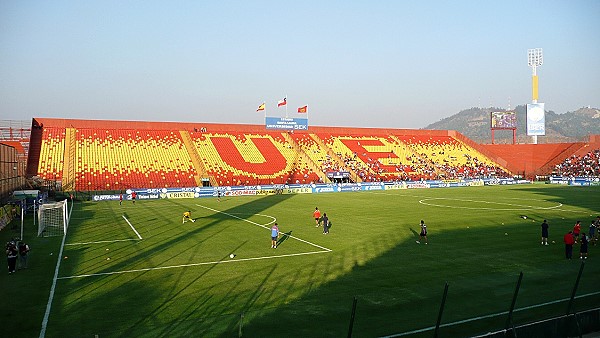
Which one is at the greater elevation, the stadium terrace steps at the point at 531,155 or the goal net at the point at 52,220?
the stadium terrace steps at the point at 531,155

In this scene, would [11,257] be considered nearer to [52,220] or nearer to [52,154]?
[52,220]

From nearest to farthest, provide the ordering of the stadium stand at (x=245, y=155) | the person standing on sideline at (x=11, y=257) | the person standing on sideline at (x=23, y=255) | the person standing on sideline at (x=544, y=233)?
the person standing on sideline at (x=11, y=257) < the person standing on sideline at (x=23, y=255) < the person standing on sideline at (x=544, y=233) < the stadium stand at (x=245, y=155)

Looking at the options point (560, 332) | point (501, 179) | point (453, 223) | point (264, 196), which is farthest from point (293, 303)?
point (501, 179)

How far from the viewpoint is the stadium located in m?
14.9

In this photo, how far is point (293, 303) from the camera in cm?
1677

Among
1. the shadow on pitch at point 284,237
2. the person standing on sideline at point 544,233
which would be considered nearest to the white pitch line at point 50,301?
the shadow on pitch at point 284,237

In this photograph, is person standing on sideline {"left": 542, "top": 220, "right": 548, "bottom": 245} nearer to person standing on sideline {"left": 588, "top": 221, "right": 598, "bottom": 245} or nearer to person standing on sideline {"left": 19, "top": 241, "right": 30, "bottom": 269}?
person standing on sideline {"left": 588, "top": 221, "right": 598, "bottom": 245}

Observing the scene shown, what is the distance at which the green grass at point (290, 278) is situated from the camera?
587 inches

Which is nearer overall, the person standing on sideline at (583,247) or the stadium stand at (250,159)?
the person standing on sideline at (583,247)

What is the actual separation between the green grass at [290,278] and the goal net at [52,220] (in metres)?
0.90

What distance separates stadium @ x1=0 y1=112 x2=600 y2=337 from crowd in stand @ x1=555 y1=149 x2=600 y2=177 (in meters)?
35.6

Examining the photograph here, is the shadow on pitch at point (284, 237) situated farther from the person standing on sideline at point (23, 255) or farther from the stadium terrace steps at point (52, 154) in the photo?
the stadium terrace steps at point (52, 154)

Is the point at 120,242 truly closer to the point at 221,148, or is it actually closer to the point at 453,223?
the point at 453,223

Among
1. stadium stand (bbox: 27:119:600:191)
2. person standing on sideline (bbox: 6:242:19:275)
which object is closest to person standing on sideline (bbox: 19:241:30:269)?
person standing on sideline (bbox: 6:242:19:275)
